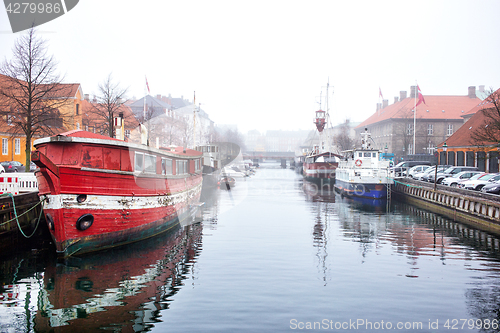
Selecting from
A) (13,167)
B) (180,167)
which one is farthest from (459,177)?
(13,167)

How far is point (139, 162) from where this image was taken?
16609mm

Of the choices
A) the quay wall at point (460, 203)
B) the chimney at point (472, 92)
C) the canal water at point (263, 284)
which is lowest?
the canal water at point (263, 284)

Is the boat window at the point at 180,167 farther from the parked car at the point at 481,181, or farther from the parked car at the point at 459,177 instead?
the parked car at the point at 459,177

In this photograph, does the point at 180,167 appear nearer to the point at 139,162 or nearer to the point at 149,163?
the point at 149,163

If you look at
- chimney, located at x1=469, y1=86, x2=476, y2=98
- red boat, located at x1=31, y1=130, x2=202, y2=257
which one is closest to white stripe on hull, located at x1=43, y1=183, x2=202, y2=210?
red boat, located at x1=31, y1=130, x2=202, y2=257

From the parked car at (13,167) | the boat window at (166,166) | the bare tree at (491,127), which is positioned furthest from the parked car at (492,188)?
the parked car at (13,167)

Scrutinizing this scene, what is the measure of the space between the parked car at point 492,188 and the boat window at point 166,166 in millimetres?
20680

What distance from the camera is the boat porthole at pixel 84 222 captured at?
1375cm

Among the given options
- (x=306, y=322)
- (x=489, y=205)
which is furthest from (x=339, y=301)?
(x=489, y=205)

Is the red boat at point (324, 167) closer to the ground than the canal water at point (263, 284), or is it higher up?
higher up

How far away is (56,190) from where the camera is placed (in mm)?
13352

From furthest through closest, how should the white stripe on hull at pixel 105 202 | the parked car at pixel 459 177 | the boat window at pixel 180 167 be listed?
the parked car at pixel 459 177, the boat window at pixel 180 167, the white stripe on hull at pixel 105 202

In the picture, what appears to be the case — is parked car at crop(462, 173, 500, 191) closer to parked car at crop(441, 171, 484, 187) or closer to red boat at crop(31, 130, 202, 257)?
parked car at crop(441, 171, 484, 187)

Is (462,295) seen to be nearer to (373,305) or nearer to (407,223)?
(373,305)
